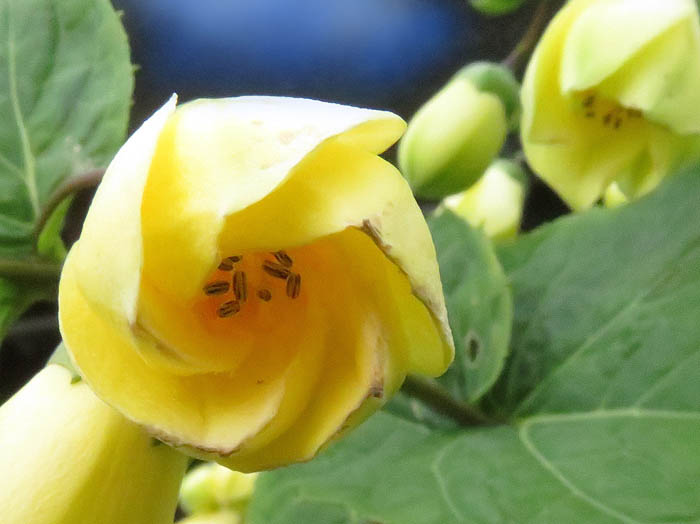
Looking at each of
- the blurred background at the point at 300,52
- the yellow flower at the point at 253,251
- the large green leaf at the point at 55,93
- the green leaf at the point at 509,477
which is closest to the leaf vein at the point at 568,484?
the green leaf at the point at 509,477

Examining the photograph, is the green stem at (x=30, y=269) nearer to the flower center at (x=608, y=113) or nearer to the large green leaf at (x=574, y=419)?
the large green leaf at (x=574, y=419)

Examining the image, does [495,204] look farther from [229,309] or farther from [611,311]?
[229,309]

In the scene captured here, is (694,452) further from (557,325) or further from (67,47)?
(67,47)

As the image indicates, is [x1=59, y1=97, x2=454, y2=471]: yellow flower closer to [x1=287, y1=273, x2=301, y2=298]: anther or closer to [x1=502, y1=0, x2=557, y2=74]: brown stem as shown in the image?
[x1=287, y1=273, x2=301, y2=298]: anther

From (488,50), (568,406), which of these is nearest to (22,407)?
(568,406)

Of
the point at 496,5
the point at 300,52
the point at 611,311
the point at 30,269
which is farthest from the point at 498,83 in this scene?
the point at 300,52

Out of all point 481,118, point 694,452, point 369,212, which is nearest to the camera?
point 369,212
